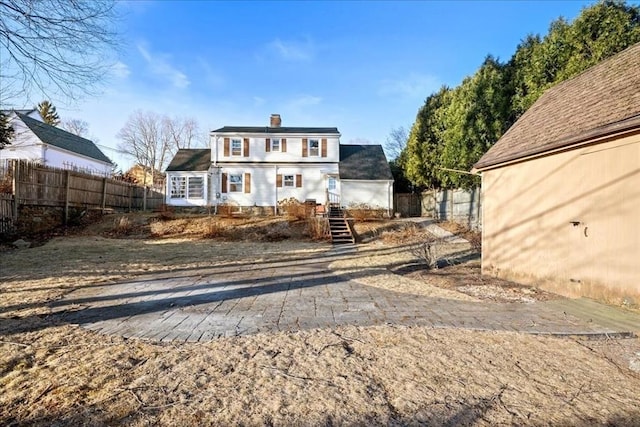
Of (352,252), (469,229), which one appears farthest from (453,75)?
(352,252)

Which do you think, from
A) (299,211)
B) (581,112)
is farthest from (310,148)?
(581,112)

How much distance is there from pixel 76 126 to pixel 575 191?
52987 mm

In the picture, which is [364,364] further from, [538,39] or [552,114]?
[538,39]

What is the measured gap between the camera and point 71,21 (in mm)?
6062

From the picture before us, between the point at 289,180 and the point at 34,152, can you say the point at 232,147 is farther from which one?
the point at 34,152

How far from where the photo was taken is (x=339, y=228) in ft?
58.7

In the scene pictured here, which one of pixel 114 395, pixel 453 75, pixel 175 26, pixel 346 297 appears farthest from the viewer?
pixel 453 75

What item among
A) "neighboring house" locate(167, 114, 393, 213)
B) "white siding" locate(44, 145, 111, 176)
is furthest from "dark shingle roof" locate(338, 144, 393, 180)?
"white siding" locate(44, 145, 111, 176)

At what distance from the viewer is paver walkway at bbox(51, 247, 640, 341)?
4254mm

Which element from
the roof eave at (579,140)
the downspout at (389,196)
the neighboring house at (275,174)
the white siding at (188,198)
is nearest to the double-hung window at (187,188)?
the neighboring house at (275,174)

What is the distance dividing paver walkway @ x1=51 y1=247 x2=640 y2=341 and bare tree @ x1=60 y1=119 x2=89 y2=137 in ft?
155

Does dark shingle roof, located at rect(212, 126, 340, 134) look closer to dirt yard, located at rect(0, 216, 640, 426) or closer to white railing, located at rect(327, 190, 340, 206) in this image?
white railing, located at rect(327, 190, 340, 206)

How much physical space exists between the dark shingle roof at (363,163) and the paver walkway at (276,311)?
17.4 m

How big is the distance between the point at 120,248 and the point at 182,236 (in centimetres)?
410
